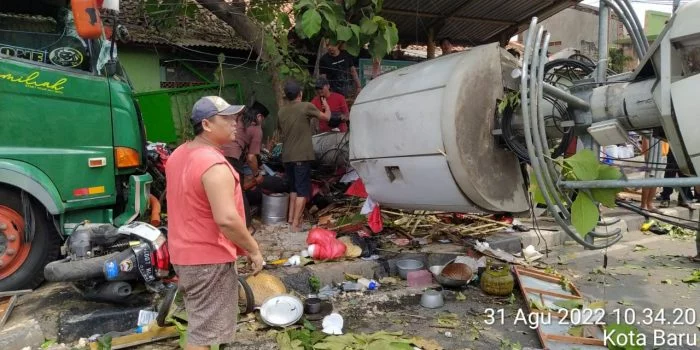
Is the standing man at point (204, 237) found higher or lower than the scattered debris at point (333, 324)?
higher

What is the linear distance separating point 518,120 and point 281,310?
8.07 ft

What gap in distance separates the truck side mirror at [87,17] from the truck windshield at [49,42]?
0.54 metres

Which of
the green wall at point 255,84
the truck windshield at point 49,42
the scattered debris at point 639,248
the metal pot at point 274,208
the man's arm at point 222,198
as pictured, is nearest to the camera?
the man's arm at point 222,198

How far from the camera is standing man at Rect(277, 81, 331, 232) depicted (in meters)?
6.07

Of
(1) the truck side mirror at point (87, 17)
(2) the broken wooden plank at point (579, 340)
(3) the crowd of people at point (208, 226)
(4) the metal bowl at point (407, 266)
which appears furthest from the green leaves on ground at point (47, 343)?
(2) the broken wooden plank at point (579, 340)

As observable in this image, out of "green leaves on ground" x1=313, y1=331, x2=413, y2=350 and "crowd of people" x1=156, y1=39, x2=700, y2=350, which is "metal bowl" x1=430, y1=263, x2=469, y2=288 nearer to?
"green leaves on ground" x1=313, y1=331, x2=413, y2=350

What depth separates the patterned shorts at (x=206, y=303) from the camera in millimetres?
2676

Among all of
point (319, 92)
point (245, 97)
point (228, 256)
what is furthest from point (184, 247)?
point (245, 97)

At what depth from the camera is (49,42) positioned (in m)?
4.56

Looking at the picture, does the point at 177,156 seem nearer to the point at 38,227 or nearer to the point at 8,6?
the point at 38,227

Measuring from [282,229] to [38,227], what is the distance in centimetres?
270

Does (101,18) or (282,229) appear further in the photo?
(282,229)

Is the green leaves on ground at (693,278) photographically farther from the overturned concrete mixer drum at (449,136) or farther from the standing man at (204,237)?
the standing man at (204,237)

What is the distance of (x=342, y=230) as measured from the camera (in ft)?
19.6
